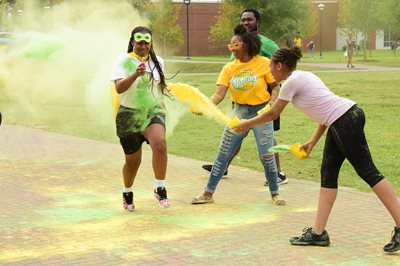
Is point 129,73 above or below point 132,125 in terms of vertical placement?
above

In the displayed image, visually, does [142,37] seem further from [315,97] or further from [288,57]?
[315,97]

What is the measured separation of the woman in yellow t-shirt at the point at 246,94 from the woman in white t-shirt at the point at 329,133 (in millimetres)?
1351

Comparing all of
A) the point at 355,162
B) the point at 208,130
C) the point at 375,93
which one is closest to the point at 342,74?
the point at 375,93

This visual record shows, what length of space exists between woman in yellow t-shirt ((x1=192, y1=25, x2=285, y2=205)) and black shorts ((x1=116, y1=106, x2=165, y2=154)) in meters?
0.72

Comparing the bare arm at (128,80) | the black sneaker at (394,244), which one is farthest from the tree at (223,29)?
the black sneaker at (394,244)

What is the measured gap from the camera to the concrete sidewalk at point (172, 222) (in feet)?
19.1

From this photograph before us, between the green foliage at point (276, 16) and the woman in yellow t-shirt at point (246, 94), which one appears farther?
the green foliage at point (276, 16)

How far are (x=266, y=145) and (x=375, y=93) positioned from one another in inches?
588

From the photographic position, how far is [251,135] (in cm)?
1358

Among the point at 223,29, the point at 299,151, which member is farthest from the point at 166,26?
the point at 299,151

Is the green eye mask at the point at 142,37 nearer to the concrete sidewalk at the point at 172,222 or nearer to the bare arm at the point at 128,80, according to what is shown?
the bare arm at the point at 128,80

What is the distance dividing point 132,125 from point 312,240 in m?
2.18

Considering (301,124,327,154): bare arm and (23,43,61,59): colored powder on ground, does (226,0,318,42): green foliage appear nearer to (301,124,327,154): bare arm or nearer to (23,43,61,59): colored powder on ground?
(23,43,61,59): colored powder on ground

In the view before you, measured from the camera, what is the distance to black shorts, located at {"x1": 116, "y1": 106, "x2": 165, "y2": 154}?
725 cm
